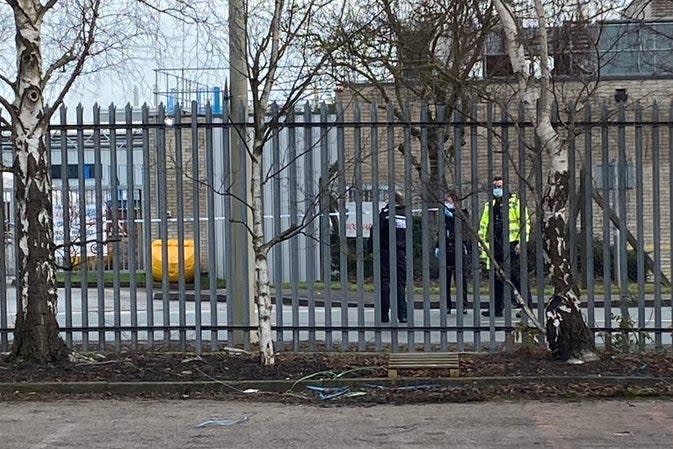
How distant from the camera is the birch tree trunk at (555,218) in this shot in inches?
366

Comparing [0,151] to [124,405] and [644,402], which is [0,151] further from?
[644,402]

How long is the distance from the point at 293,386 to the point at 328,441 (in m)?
1.84

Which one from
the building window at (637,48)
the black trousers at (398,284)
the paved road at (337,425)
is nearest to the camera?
the paved road at (337,425)

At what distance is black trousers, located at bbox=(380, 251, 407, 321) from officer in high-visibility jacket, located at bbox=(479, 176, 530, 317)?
3.01ft

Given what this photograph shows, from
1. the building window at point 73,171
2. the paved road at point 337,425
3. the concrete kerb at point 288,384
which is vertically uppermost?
the building window at point 73,171

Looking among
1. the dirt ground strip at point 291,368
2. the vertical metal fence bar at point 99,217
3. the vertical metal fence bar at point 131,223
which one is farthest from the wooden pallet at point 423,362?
the vertical metal fence bar at point 99,217

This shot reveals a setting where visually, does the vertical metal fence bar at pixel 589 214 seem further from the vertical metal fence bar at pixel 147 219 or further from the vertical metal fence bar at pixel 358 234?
the vertical metal fence bar at pixel 147 219

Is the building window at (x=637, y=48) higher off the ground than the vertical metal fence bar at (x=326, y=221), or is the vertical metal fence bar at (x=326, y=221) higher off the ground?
the building window at (x=637, y=48)

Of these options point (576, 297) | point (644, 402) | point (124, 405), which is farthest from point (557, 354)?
point (124, 405)

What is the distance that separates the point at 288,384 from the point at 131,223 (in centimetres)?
281

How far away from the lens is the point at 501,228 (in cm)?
1066

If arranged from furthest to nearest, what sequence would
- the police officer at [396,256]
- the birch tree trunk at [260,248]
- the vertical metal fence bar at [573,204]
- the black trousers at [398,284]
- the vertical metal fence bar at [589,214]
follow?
the black trousers at [398,284]
the police officer at [396,256]
the vertical metal fence bar at [589,214]
the vertical metal fence bar at [573,204]
the birch tree trunk at [260,248]

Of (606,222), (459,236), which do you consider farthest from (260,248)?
(606,222)

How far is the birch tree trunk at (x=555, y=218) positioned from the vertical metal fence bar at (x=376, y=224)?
1.61 meters
